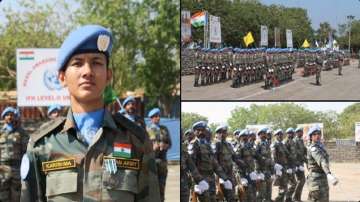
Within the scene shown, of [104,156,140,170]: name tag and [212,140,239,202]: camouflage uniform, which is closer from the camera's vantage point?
[104,156,140,170]: name tag

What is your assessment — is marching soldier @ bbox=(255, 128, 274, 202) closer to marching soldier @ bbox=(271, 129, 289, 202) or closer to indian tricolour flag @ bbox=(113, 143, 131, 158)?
marching soldier @ bbox=(271, 129, 289, 202)

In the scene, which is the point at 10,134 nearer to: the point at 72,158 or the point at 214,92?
the point at 214,92

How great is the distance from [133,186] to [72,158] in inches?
7.1

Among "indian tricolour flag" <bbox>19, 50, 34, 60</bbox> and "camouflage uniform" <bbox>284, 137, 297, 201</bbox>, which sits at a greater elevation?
"indian tricolour flag" <bbox>19, 50, 34, 60</bbox>

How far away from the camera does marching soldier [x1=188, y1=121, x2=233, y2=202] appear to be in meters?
5.71

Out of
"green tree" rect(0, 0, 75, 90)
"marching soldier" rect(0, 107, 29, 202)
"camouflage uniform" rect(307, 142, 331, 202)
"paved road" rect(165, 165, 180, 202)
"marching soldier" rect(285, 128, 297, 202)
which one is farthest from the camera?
"green tree" rect(0, 0, 75, 90)

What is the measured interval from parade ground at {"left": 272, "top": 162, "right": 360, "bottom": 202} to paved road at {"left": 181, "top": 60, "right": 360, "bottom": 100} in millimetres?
608

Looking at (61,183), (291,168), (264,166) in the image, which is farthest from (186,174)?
(61,183)

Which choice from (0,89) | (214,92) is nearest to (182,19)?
(214,92)

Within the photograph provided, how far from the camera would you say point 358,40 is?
233 inches

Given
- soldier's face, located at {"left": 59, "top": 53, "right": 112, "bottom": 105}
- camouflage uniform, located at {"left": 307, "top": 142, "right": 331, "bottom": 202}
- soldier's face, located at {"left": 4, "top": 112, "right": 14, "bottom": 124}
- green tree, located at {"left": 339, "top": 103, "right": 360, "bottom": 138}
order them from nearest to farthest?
soldier's face, located at {"left": 59, "top": 53, "right": 112, "bottom": 105} → green tree, located at {"left": 339, "top": 103, "right": 360, "bottom": 138} → camouflage uniform, located at {"left": 307, "top": 142, "right": 331, "bottom": 202} → soldier's face, located at {"left": 4, "top": 112, "right": 14, "bottom": 124}

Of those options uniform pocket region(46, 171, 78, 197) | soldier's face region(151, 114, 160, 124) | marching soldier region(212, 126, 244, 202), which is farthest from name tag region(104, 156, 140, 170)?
soldier's face region(151, 114, 160, 124)

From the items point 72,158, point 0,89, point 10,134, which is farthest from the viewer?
point 0,89

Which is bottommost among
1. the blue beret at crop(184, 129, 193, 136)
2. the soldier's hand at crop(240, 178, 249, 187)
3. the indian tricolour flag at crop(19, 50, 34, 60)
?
the soldier's hand at crop(240, 178, 249, 187)
